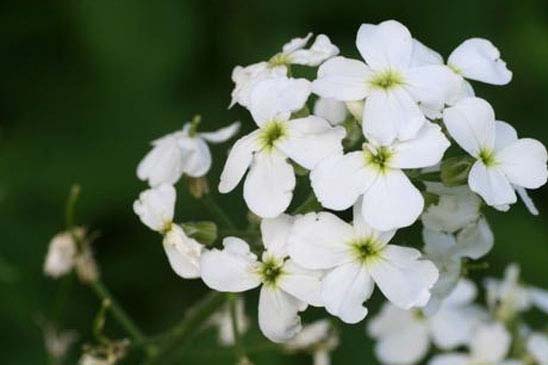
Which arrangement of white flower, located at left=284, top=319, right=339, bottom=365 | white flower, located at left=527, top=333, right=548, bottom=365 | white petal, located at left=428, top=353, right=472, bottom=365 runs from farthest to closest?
white petal, located at left=428, top=353, right=472, bottom=365 < white flower, located at left=527, top=333, right=548, bottom=365 < white flower, located at left=284, top=319, right=339, bottom=365

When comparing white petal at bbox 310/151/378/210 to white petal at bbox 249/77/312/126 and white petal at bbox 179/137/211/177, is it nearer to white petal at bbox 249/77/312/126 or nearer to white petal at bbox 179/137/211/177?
white petal at bbox 249/77/312/126

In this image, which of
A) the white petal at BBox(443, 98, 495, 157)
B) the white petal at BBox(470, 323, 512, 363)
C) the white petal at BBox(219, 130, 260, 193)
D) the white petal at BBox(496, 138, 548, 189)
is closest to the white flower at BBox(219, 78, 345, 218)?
the white petal at BBox(219, 130, 260, 193)

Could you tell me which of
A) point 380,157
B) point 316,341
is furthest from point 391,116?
point 316,341

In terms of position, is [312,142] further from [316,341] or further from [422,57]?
[316,341]

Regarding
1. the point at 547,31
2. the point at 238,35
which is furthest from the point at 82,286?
the point at 547,31

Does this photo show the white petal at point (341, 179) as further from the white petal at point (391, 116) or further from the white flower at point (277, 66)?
the white flower at point (277, 66)

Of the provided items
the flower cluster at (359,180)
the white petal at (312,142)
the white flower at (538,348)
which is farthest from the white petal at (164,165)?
the white flower at (538,348)
